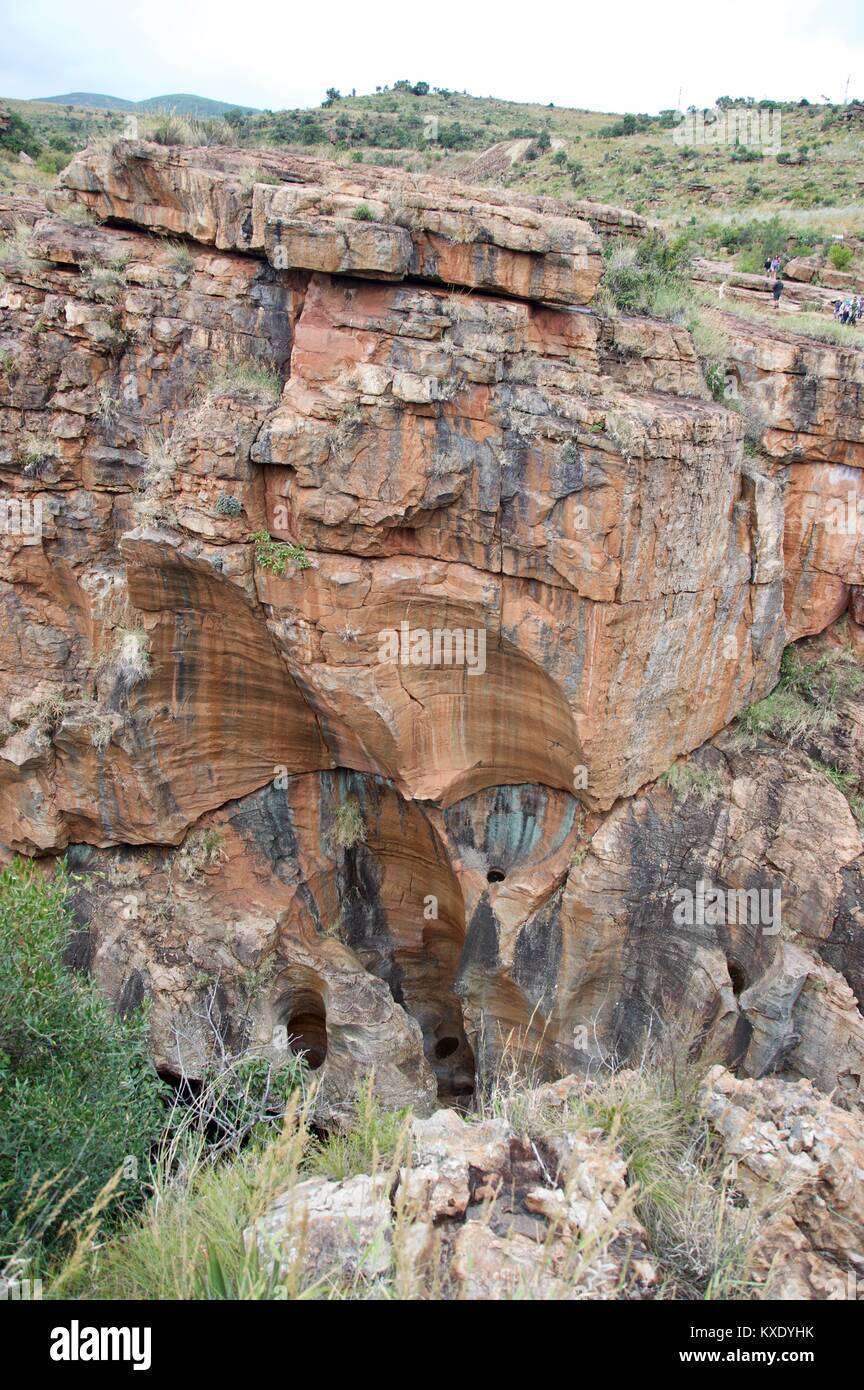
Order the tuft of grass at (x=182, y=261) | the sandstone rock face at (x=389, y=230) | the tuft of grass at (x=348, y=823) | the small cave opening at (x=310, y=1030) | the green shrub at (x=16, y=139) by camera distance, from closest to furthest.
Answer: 1. the sandstone rock face at (x=389, y=230)
2. the tuft of grass at (x=182, y=261)
3. the small cave opening at (x=310, y=1030)
4. the tuft of grass at (x=348, y=823)
5. the green shrub at (x=16, y=139)

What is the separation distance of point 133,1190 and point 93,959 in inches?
181

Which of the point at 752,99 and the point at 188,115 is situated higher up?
the point at 752,99

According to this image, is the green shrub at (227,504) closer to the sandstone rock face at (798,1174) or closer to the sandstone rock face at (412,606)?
the sandstone rock face at (412,606)

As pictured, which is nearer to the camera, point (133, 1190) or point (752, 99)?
point (133, 1190)

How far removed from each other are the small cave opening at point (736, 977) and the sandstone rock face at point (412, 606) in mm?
47

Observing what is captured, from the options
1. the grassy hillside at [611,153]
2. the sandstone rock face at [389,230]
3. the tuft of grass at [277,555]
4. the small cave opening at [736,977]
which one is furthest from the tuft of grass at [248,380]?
the grassy hillside at [611,153]

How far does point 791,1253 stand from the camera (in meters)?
4.21

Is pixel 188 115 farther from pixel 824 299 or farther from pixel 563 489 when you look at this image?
pixel 824 299

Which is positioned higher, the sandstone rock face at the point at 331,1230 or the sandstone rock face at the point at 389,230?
the sandstone rock face at the point at 389,230

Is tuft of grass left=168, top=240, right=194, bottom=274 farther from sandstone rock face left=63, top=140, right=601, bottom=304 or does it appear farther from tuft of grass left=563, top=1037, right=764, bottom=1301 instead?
tuft of grass left=563, top=1037, right=764, bottom=1301

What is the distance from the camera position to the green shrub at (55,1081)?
17.6ft

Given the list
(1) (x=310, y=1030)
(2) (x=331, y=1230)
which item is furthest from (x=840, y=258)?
(2) (x=331, y=1230)

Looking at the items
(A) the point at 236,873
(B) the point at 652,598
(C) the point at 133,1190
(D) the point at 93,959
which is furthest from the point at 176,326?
(C) the point at 133,1190

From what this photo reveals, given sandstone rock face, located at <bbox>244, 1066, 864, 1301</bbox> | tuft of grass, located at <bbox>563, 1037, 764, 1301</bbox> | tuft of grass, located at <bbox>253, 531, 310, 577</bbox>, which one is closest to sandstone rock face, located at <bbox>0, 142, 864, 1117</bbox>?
tuft of grass, located at <bbox>253, 531, 310, 577</bbox>
